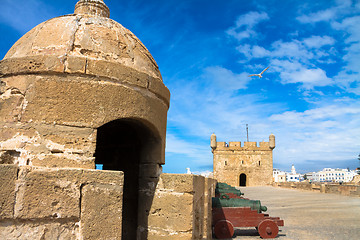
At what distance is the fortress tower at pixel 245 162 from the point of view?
30297 mm

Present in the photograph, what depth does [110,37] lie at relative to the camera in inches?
116

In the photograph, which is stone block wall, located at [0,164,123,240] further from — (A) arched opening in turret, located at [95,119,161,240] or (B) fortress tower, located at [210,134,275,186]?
(B) fortress tower, located at [210,134,275,186]

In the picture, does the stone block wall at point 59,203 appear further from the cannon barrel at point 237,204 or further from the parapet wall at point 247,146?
the parapet wall at point 247,146

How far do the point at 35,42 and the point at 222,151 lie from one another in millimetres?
29137

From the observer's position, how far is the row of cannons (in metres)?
6.46

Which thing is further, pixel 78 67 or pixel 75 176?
pixel 78 67

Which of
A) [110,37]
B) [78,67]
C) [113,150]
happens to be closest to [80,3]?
[110,37]

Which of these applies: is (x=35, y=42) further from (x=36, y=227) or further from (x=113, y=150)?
(x=113, y=150)

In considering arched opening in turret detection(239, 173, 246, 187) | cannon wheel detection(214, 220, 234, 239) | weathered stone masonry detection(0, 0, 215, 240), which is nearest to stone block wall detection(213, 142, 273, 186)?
arched opening in turret detection(239, 173, 246, 187)

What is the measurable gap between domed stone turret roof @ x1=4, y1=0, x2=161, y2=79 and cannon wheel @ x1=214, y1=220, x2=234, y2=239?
4410 mm

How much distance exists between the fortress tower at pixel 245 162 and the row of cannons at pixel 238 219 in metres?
24.0

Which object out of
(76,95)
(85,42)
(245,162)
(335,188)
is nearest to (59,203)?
(76,95)

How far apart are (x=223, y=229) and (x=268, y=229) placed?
3.69 feet

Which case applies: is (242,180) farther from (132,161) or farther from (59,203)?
(59,203)
